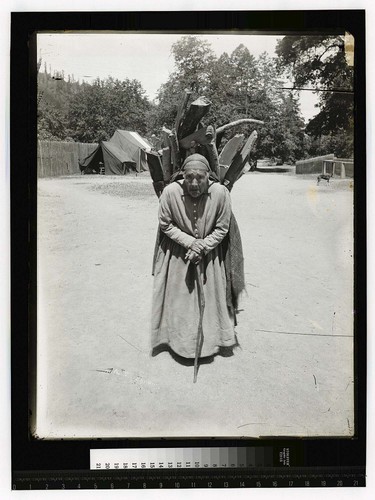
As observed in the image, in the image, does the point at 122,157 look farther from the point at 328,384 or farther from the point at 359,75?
the point at 328,384

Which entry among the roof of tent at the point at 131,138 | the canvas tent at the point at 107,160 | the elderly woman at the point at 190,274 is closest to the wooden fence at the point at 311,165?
the elderly woman at the point at 190,274

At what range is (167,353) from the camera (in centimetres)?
332

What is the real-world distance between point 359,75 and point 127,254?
2373mm

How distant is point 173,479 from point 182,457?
0.61ft

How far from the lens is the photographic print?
3268 mm

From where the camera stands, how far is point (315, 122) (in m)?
3.37

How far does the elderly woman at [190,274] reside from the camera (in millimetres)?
3266

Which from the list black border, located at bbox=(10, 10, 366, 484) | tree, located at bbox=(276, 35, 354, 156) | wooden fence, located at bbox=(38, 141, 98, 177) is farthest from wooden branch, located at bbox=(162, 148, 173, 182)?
tree, located at bbox=(276, 35, 354, 156)

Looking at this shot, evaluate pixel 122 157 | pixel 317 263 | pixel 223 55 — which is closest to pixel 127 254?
pixel 122 157

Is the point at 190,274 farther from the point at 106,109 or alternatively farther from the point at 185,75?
the point at 185,75

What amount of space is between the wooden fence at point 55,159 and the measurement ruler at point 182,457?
223cm

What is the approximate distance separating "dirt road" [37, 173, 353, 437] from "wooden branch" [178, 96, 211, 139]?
49cm

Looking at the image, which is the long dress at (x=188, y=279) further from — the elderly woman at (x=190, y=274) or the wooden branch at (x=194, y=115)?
the wooden branch at (x=194, y=115)

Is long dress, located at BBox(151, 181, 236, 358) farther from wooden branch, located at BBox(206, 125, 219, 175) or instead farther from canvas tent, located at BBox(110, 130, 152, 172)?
canvas tent, located at BBox(110, 130, 152, 172)
